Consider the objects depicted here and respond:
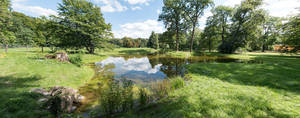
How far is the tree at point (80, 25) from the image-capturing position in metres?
20.3

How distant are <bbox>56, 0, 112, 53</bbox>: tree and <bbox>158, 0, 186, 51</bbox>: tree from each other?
18020 millimetres

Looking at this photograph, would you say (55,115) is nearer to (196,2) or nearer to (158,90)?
(158,90)

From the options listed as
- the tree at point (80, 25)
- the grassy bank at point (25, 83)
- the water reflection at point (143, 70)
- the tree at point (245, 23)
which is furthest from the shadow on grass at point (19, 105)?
the tree at point (245, 23)

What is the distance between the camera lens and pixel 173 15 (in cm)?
2978

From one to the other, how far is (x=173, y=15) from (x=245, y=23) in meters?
20.3

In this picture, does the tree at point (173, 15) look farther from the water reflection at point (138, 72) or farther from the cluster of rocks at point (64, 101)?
the cluster of rocks at point (64, 101)

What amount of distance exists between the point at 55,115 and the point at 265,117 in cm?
713

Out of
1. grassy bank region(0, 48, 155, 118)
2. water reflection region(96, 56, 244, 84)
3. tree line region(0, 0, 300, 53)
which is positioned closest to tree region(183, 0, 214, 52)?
tree line region(0, 0, 300, 53)

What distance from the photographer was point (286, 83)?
5.79 metres

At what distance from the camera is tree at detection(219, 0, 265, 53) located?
24.7 m

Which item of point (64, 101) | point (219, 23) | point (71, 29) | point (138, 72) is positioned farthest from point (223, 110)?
point (219, 23)

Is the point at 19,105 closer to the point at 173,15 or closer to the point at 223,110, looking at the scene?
the point at 223,110

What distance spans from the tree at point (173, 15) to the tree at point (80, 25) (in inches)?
709

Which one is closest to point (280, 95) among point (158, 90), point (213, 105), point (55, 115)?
point (213, 105)
